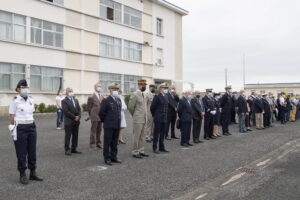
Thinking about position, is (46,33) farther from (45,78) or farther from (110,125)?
(110,125)

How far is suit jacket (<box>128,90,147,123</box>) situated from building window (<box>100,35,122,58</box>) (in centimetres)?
2078

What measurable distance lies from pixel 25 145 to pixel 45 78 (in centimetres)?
1895

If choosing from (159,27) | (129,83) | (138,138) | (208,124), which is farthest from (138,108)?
(159,27)

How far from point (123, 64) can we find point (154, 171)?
2482cm

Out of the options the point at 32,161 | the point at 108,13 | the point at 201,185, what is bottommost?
the point at 201,185

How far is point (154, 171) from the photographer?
7.43 metres

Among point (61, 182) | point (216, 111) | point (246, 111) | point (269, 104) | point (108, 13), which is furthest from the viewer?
point (108, 13)

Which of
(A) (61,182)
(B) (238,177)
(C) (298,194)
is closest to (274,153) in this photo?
(B) (238,177)

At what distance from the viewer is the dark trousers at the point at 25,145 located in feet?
20.8

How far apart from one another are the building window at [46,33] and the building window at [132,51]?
824cm

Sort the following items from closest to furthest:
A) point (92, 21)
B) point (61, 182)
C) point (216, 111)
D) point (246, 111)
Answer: point (61, 182)
point (216, 111)
point (246, 111)
point (92, 21)

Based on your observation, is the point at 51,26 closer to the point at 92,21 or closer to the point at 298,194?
the point at 92,21

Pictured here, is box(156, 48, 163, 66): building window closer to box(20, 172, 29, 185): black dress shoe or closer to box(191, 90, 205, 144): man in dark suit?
box(191, 90, 205, 144): man in dark suit

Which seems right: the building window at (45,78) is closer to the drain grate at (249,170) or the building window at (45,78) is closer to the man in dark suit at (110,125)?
the man in dark suit at (110,125)
